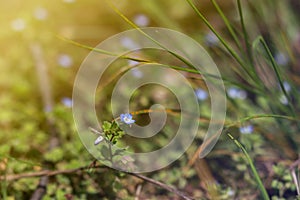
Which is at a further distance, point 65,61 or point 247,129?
point 65,61

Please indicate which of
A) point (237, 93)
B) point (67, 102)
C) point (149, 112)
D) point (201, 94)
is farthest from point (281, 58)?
point (67, 102)

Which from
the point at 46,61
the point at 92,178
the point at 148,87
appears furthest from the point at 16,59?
the point at 92,178

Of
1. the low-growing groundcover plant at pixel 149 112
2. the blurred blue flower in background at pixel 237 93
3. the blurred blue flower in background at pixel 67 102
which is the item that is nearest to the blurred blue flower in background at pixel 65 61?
the low-growing groundcover plant at pixel 149 112

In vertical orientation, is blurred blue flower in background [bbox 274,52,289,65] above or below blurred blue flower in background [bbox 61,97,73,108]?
below

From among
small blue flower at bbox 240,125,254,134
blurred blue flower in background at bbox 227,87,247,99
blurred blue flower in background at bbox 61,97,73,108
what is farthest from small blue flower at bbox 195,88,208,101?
blurred blue flower in background at bbox 61,97,73,108

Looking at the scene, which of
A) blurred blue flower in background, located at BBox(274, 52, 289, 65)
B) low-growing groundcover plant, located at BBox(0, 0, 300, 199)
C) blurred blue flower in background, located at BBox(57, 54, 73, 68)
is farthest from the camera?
blurred blue flower in background, located at BBox(57, 54, 73, 68)

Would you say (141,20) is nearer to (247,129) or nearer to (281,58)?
(281,58)

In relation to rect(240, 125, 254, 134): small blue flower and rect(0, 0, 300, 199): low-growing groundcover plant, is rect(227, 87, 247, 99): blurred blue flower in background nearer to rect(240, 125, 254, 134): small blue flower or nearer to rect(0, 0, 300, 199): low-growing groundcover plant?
rect(0, 0, 300, 199): low-growing groundcover plant

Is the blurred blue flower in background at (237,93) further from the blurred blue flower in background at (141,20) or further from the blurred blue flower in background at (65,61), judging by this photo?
the blurred blue flower in background at (65,61)

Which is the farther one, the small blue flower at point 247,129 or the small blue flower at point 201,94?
the small blue flower at point 201,94
